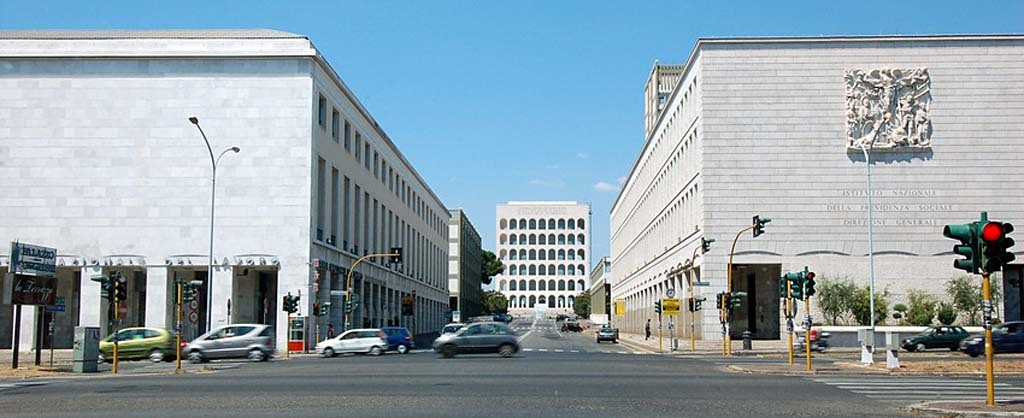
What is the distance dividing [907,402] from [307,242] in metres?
40.1

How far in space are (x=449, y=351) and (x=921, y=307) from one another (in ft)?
108

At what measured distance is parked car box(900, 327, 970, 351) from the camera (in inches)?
1874

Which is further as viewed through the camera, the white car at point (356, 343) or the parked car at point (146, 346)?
the white car at point (356, 343)

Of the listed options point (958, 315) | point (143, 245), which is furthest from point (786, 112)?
point (143, 245)

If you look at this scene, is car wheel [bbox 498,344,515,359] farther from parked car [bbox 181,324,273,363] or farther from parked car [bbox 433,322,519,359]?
parked car [bbox 181,324,273,363]

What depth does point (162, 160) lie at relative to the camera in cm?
5484

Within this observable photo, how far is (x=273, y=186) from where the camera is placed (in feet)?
180

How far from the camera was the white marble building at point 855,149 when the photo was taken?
60312 millimetres

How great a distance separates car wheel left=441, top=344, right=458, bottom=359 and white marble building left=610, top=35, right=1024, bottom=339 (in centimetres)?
2479

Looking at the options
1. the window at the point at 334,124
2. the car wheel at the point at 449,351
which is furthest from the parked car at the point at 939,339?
the window at the point at 334,124

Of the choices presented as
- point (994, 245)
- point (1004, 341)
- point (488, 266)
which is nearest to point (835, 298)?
point (1004, 341)

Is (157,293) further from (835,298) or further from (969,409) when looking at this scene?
(969,409)

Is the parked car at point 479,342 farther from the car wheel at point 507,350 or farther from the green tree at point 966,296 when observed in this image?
the green tree at point 966,296

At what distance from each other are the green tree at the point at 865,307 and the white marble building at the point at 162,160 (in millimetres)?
31476
